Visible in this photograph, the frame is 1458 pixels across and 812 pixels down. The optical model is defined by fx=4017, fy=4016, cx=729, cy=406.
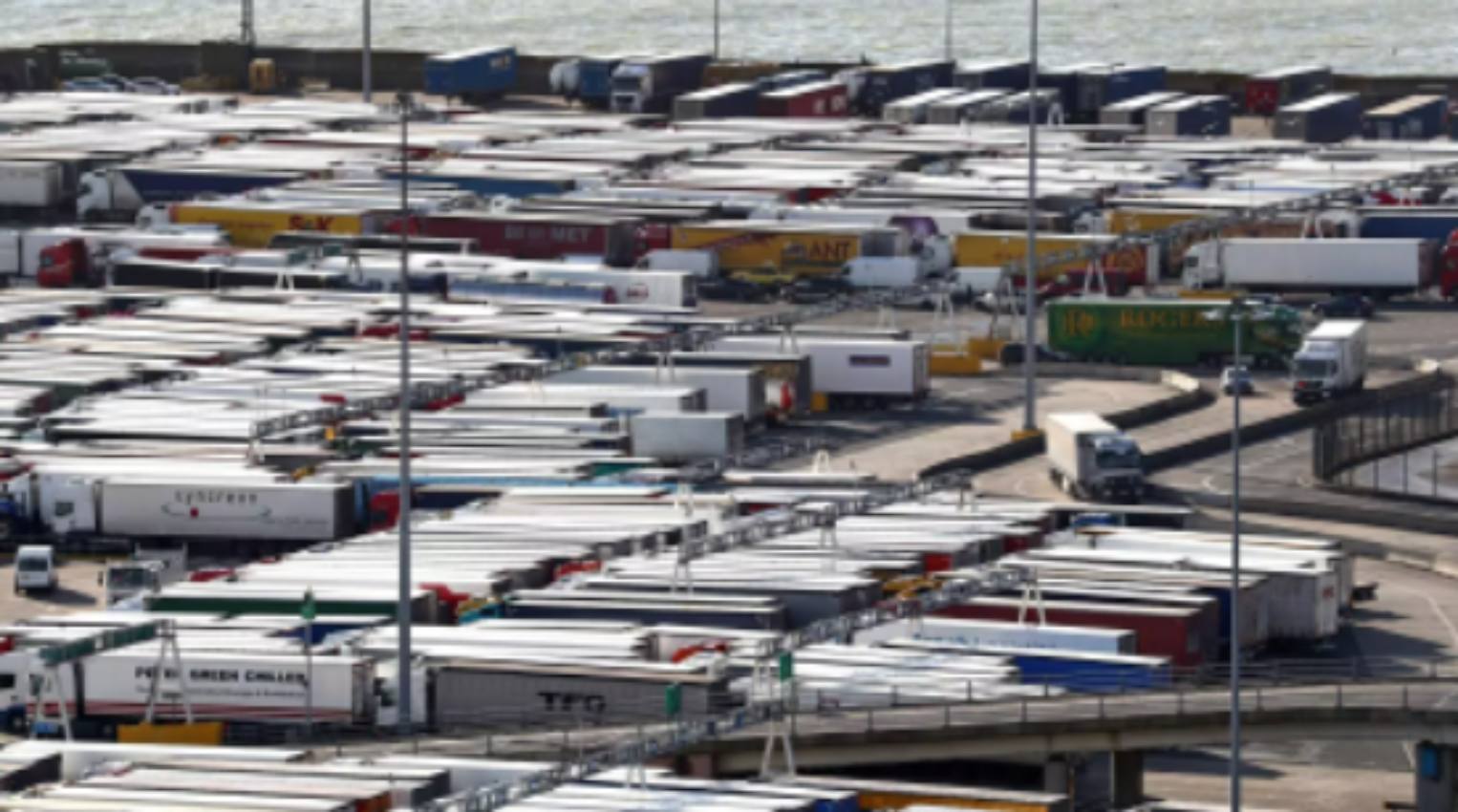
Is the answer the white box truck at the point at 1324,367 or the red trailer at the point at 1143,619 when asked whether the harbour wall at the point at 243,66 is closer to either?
the white box truck at the point at 1324,367

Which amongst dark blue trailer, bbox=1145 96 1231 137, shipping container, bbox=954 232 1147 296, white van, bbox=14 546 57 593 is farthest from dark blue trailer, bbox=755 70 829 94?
white van, bbox=14 546 57 593

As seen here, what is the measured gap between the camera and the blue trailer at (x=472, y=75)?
456 ft

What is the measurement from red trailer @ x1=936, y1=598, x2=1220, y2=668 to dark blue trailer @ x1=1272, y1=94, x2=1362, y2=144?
70.9m

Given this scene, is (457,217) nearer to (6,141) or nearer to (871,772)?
(6,141)

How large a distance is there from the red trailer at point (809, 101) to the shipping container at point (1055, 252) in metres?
34.9

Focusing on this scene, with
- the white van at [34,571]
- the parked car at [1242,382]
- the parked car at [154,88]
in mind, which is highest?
the parked car at [154,88]

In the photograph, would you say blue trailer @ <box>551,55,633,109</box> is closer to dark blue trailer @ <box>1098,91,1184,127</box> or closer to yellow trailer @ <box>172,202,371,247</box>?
dark blue trailer @ <box>1098,91,1184,127</box>

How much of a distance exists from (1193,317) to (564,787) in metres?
43.5

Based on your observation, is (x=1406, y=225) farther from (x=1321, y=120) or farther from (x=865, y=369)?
(x=1321, y=120)

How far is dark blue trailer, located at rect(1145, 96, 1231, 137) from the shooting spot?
419ft

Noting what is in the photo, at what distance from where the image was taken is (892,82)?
138 meters

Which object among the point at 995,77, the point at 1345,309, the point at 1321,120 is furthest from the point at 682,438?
the point at 995,77

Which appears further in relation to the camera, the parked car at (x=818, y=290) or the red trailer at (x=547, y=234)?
the red trailer at (x=547, y=234)

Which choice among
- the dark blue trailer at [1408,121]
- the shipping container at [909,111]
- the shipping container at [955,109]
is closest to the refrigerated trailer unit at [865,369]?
the dark blue trailer at [1408,121]
